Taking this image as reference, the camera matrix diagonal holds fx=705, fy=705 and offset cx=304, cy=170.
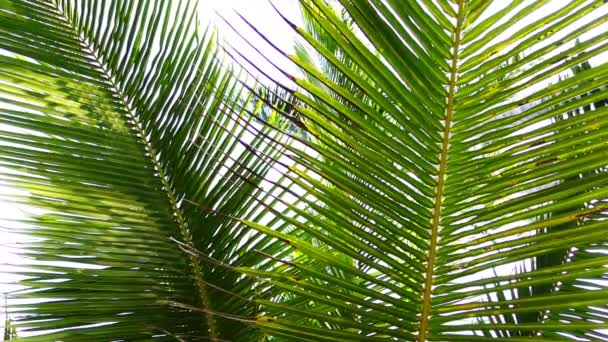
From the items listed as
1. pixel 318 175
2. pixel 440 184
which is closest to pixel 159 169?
pixel 318 175

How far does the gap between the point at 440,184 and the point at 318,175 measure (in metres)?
0.23

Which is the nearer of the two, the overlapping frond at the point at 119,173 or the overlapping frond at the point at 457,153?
the overlapping frond at the point at 457,153

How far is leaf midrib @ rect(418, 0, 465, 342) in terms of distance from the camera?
105cm

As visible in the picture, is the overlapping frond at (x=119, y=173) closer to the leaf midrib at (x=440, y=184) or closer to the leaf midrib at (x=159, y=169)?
the leaf midrib at (x=159, y=169)

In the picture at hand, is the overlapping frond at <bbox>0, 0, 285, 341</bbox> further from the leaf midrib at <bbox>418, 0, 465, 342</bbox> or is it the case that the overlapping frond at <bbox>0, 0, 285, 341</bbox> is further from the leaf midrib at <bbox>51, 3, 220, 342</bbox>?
the leaf midrib at <bbox>418, 0, 465, 342</bbox>

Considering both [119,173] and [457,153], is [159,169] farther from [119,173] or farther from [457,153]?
[457,153]

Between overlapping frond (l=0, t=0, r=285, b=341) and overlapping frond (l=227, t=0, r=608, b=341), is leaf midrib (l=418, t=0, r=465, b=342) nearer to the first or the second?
overlapping frond (l=227, t=0, r=608, b=341)

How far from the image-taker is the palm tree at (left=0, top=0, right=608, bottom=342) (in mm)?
1018

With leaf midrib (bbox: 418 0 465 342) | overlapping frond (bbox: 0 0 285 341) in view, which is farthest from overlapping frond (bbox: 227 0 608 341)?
overlapping frond (bbox: 0 0 285 341)

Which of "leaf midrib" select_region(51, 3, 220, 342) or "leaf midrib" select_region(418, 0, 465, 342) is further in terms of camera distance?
"leaf midrib" select_region(51, 3, 220, 342)

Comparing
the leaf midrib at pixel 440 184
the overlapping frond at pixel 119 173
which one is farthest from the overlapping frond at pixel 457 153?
A: the overlapping frond at pixel 119 173

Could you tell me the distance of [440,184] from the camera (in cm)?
112

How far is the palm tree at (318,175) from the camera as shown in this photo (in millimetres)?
1018

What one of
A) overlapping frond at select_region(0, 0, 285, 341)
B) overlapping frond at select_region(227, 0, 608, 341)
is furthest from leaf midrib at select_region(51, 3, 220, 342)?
overlapping frond at select_region(227, 0, 608, 341)
